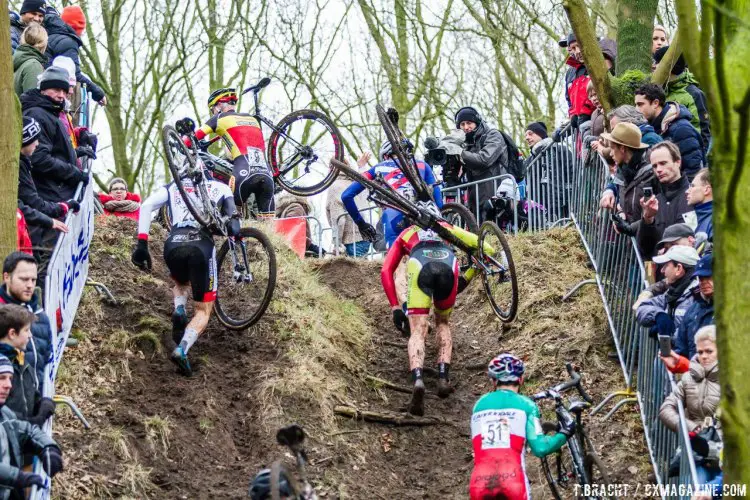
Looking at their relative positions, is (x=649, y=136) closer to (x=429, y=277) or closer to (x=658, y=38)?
(x=429, y=277)

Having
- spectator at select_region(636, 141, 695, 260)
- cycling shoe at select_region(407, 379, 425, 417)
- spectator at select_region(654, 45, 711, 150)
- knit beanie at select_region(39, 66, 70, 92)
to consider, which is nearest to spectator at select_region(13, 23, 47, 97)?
knit beanie at select_region(39, 66, 70, 92)

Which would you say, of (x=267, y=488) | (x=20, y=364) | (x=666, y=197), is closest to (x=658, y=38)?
(x=666, y=197)

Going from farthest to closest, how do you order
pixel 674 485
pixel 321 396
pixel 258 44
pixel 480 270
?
pixel 258 44, pixel 480 270, pixel 321 396, pixel 674 485

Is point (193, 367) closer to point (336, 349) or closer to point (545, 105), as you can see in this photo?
point (336, 349)

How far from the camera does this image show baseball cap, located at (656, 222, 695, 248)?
9133 mm

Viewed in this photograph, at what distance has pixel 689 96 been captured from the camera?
12.1 meters

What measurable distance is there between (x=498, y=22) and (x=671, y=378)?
1579 cm

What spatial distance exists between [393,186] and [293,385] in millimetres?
2982

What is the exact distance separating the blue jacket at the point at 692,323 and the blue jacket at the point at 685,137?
232 cm

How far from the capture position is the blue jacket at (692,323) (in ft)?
27.0

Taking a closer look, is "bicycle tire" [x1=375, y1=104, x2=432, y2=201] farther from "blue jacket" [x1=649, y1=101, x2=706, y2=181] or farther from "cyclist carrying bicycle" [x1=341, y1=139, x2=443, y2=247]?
"blue jacket" [x1=649, y1=101, x2=706, y2=181]

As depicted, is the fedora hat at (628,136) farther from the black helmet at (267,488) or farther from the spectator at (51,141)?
the black helmet at (267,488)

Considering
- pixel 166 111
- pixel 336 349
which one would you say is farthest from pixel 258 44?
pixel 336 349

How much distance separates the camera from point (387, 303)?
47.6 ft
